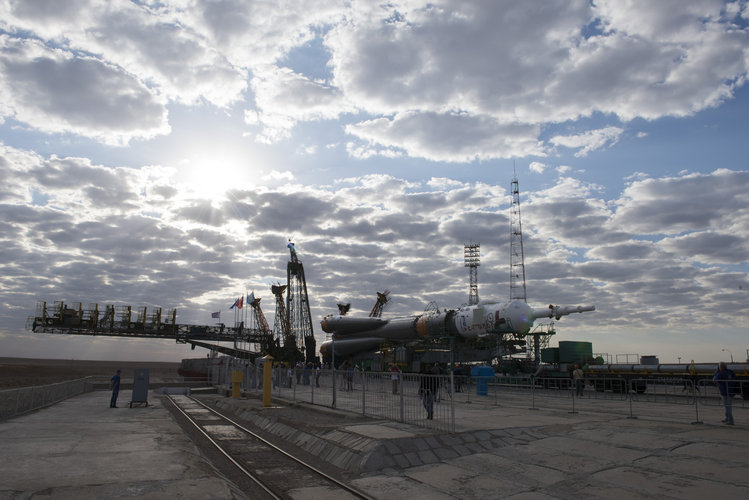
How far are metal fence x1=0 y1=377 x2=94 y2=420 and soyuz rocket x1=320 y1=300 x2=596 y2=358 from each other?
17991 mm

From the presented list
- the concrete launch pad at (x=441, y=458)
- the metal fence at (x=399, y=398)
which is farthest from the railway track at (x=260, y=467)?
the metal fence at (x=399, y=398)

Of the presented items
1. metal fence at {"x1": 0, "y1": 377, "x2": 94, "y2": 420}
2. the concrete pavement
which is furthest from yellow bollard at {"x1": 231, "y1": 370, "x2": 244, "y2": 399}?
the concrete pavement

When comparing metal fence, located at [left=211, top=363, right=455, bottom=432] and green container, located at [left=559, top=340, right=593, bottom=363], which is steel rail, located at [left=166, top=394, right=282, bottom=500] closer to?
metal fence, located at [left=211, top=363, right=455, bottom=432]

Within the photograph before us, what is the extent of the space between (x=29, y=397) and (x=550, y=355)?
1225 inches

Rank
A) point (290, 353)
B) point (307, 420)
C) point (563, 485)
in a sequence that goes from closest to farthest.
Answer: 1. point (563, 485)
2. point (307, 420)
3. point (290, 353)

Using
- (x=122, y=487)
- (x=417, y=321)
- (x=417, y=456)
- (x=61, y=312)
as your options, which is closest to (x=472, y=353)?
(x=417, y=321)

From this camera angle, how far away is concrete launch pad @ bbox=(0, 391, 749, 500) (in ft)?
26.4

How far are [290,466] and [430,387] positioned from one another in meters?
4.29

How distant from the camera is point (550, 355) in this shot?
1388 inches

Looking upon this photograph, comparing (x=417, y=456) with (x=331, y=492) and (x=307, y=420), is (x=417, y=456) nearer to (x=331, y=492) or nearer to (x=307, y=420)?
(x=331, y=492)

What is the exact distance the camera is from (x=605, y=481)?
28.0 feet

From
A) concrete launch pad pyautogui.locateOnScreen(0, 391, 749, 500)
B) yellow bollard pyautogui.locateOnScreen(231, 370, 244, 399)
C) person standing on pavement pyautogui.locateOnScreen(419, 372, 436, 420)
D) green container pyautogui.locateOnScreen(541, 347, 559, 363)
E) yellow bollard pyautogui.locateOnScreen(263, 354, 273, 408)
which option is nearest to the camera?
concrete launch pad pyautogui.locateOnScreen(0, 391, 749, 500)

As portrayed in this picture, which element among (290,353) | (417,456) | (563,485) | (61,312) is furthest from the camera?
(290,353)

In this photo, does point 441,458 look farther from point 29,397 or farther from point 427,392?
point 29,397
